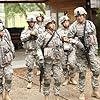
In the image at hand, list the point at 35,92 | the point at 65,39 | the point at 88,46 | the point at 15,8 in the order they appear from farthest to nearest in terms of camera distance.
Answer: the point at 15,8 < the point at 35,92 < the point at 88,46 < the point at 65,39

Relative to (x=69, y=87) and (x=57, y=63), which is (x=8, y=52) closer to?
(x=57, y=63)

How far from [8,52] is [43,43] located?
0.76 meters

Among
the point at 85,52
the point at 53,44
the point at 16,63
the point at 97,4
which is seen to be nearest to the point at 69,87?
the point at 85,52

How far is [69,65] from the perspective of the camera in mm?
8195

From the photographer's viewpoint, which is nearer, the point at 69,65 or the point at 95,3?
the point at 69,65

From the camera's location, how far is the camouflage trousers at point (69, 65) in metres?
8.16

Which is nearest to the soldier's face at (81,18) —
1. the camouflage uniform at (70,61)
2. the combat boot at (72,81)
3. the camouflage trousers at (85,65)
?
the camouflage trousers at (85,65)

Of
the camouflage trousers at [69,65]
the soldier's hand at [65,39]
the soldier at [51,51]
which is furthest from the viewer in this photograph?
the camouflage trousers at [69,65]

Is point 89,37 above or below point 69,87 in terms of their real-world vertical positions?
above

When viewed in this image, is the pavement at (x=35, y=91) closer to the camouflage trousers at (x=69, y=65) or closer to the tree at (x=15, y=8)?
the camouflage trousers at (x=69, y=65)

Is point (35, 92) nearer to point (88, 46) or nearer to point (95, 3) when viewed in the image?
point (88, 46)

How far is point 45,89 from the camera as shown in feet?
20.9

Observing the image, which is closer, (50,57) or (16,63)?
(50,57)

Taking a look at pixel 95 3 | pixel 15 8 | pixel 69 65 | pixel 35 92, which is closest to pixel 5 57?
pixel 35 92
